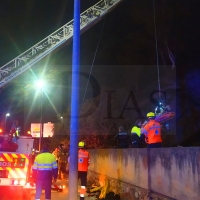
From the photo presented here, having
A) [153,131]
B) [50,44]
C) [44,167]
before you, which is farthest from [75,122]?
[50,44]

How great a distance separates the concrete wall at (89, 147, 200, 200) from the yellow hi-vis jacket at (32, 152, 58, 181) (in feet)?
6.63

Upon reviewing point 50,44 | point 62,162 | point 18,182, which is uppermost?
point 50,44

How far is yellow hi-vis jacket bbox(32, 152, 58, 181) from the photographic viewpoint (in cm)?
737

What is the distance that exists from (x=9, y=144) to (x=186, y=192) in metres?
5.41

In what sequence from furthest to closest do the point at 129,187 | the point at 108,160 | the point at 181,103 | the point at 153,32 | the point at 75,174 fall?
the point at 153,32
the point at 181,103
the point at 108,160
the point at 129,187
the point at 75,174

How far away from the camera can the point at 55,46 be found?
2234 cm

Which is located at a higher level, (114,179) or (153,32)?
(153,32)

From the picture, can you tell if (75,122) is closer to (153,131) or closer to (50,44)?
(153,131)

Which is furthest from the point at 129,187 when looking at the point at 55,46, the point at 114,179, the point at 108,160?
the point at 55,46

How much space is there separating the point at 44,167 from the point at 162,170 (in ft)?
8.86

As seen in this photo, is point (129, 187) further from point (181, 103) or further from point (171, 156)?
point (181, 103)

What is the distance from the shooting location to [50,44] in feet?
74.3

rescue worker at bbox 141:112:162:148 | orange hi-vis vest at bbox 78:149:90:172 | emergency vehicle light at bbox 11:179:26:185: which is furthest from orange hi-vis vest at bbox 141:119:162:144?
emergency vehicle light at bbox 11:179:26:185

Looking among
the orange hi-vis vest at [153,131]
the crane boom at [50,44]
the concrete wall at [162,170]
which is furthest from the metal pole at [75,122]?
the crane boom at [50,44]
